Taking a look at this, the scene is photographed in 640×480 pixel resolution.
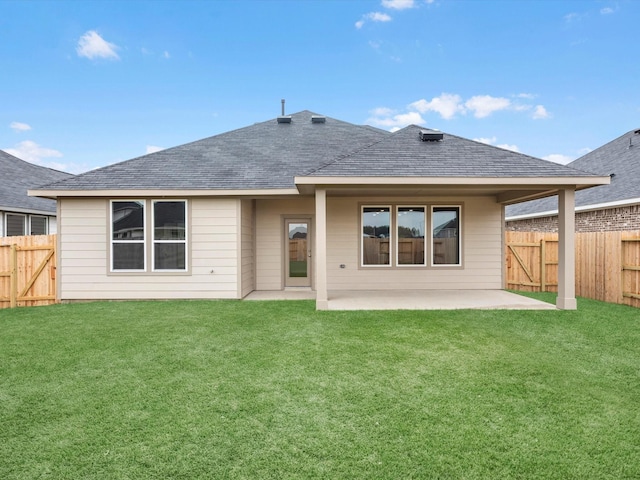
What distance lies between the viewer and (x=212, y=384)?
12.2ft

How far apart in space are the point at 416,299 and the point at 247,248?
177 inches

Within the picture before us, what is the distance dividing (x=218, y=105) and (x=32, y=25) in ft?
27.7

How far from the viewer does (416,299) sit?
27.9 feet

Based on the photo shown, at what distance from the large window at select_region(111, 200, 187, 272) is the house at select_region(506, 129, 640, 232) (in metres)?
12.1

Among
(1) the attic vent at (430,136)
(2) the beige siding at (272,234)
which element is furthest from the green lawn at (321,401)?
(1) the attic vent at (430,136)

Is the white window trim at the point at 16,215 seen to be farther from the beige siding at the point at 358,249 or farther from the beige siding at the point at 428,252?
the beige siding at the point at 428,252

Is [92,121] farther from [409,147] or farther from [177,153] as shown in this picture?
[409,147]

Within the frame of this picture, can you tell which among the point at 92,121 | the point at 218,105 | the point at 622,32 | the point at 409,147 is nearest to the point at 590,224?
the point at 409,147

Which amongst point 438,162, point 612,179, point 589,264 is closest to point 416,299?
point 438,162

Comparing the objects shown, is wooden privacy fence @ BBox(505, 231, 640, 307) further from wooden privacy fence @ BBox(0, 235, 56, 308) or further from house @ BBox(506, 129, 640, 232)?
wooden privacy fence @ BBox(0, 235, 56, 308)

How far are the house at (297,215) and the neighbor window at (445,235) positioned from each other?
0.03 metres

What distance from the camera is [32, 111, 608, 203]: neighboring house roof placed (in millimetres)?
7219

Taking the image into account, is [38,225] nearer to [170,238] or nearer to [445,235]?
[170,238]

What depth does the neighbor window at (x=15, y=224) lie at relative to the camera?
38.8 ft
